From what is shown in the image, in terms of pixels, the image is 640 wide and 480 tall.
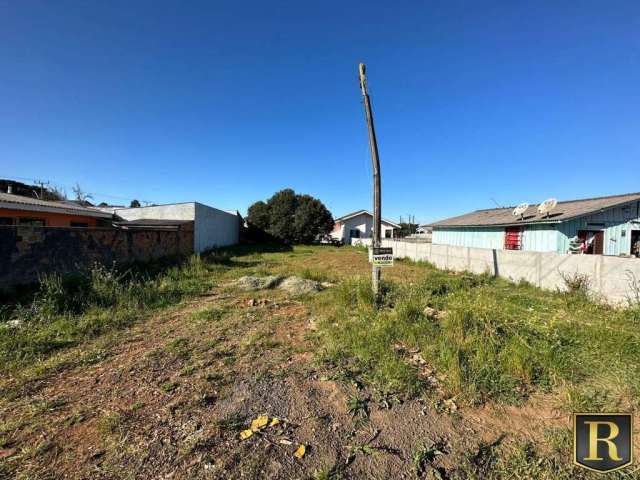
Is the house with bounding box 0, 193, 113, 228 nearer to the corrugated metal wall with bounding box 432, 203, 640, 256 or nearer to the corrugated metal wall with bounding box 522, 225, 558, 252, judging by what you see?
the corrugated metal wall with bounding box 432, 203, 640, 256

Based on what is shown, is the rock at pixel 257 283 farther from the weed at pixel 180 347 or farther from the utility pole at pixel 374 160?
the weed at pixel 180 347

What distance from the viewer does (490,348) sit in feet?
10.8

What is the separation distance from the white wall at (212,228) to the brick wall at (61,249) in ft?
19.7

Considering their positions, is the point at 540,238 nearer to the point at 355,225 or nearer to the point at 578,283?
the point at 578,283

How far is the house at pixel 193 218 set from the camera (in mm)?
16438

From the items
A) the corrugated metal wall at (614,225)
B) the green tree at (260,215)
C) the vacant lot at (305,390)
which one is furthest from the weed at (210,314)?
the green tree at (260,215)

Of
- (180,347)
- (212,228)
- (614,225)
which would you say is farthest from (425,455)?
(212,228)

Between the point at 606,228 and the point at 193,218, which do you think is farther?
the point at 193,218

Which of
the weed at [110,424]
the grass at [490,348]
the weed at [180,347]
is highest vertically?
the grass at [490,348]

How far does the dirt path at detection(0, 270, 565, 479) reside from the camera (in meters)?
1.85

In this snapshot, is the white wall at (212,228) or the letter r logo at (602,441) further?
the white wall at (212,228)

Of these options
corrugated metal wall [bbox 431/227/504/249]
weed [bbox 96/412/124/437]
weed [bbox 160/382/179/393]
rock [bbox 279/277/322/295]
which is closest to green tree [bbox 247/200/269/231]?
corrugated metal wall [bbox 431/227/504/249]

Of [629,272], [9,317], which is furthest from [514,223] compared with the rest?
[9,317]

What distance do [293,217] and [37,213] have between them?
19.4 meters
